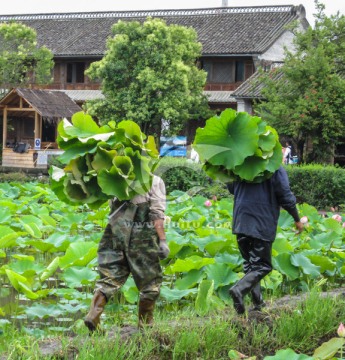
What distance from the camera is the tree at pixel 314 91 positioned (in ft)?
71.3

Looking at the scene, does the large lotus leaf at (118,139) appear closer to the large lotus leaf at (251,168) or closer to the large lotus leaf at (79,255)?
the large lotus leaf at (251,168)

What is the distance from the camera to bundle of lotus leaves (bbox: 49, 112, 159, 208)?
5504mm

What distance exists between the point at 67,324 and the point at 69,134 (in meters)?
1.60

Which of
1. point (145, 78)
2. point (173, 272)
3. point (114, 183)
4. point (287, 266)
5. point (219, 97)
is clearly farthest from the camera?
point (219, 97)

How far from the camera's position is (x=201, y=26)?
3809 centimetres

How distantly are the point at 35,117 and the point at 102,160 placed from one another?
2752cm

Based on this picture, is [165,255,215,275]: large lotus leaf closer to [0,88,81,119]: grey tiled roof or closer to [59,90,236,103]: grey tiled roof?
[0,88,81,119]: grey tiled roof

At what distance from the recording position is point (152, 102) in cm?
3002

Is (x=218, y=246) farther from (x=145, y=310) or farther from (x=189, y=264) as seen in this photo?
(x=145, y=310)

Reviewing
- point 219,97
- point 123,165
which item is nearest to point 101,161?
point 123,165

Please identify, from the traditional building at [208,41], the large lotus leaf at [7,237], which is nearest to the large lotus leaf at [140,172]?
the large lotus leaf at [7,237]

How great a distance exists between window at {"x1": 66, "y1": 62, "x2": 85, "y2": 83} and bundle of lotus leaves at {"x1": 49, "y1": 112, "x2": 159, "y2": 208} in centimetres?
3388

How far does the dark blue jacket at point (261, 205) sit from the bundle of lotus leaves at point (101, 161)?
0.69 meters

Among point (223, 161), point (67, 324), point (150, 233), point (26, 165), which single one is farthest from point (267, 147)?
point (26, 165)
